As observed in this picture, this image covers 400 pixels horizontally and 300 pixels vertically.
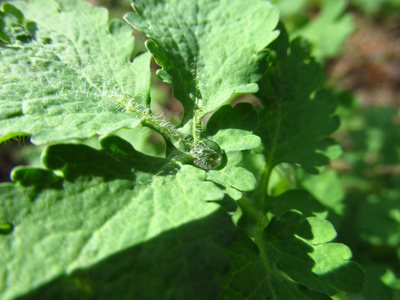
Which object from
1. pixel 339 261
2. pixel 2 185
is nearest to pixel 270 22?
pixel 339 261

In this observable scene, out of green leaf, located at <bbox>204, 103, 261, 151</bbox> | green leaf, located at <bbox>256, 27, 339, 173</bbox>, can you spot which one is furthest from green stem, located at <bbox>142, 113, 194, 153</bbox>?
green leaf, located at <bbox>256, 27, 339, 173</bbox>

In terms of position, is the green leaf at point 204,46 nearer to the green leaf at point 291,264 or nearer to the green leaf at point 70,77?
the green leaf at point 70,77

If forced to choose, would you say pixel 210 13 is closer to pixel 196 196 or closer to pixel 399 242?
pixel 196 196

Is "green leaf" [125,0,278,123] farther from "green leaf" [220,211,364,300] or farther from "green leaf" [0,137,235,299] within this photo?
"green leaf" [220,211,364,300]

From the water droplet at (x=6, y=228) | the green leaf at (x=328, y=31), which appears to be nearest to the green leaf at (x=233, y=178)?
the water droplet at (x=6, y=228)

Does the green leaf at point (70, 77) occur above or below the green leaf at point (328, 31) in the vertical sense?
below

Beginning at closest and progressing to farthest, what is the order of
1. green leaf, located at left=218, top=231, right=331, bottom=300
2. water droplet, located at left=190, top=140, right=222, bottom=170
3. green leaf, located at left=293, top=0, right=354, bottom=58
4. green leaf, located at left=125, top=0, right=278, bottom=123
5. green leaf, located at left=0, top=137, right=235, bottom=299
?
green leaf, located at left=0, top=137, right=235, bottom=299
green leaf, located at left=218, top=231, right=331, bottom=300
water droplet, located at left=190, top=140, right=222, bottom=170
green leaf, located at left=125, top=0, right=278, bottom=123
green leaf, located at left=293, top=0, right=354, bottom=58
